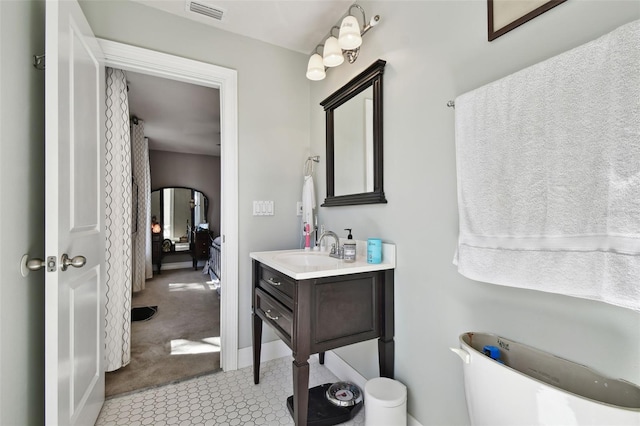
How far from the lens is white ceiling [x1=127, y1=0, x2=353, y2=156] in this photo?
72.6 inches

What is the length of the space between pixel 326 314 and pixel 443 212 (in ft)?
2.33

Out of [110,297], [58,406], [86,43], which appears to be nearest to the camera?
[58,406]

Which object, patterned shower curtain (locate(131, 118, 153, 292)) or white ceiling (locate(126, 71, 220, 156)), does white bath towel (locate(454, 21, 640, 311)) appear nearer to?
white ceiling (locate(126, 71, 220, 156))

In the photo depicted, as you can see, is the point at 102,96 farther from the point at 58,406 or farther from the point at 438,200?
the point at 438,200

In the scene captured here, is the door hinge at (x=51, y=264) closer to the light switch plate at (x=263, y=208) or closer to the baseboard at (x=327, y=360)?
the light switch plate at (x=263, y=208)

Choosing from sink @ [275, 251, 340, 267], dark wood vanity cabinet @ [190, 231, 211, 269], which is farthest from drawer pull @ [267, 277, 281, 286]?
dark wood vanity cabinet @ [190, 231, 211, 269]

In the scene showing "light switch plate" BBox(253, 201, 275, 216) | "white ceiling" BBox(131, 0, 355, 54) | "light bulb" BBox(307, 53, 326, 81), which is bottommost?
"light switch plate" BBox(253, 201, 275, 216)

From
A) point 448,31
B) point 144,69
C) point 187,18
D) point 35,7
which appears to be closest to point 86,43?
point 35,7

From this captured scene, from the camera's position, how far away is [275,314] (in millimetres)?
1523

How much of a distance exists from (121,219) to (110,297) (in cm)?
58

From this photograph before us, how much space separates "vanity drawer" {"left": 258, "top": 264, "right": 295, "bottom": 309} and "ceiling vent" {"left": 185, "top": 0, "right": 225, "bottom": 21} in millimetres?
1703

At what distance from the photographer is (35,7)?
1.17 metres

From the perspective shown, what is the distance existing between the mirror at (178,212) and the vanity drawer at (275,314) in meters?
4.72

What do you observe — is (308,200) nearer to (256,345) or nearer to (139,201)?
(256,345)
